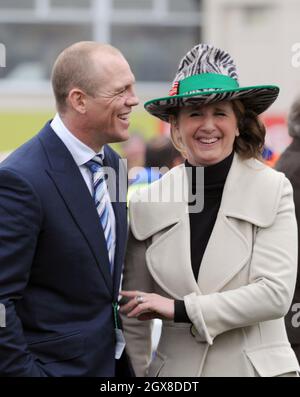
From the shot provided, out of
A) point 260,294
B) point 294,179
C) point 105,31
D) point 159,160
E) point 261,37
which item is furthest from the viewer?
point 105,31

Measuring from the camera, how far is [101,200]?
318 cm

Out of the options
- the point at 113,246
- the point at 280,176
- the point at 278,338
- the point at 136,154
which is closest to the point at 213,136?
the point at 280,176

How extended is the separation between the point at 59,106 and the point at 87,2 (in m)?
10.8

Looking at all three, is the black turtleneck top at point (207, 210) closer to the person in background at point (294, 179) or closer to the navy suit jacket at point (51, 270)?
the navy suit jacket at point (51, 270)

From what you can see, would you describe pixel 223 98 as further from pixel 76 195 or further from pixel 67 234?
pixel 67 234

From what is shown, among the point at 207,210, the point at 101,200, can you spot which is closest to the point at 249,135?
the point at 207,210

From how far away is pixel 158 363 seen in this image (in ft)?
10.9

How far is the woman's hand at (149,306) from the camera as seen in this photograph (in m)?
3.12

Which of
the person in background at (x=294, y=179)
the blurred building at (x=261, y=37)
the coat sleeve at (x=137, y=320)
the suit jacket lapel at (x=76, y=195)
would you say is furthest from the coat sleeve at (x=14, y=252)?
the blurred building at (x=261, y=37)

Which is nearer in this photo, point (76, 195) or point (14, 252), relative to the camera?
point (14, 252)

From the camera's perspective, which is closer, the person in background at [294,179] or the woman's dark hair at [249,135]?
the woman's dark hair at [249,135]

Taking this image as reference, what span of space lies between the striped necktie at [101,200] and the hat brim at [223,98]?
1.09ft

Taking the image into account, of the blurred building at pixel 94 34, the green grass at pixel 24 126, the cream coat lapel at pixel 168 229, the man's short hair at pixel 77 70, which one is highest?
the man's short hair at pixel 77 70

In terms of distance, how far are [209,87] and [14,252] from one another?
92cm
